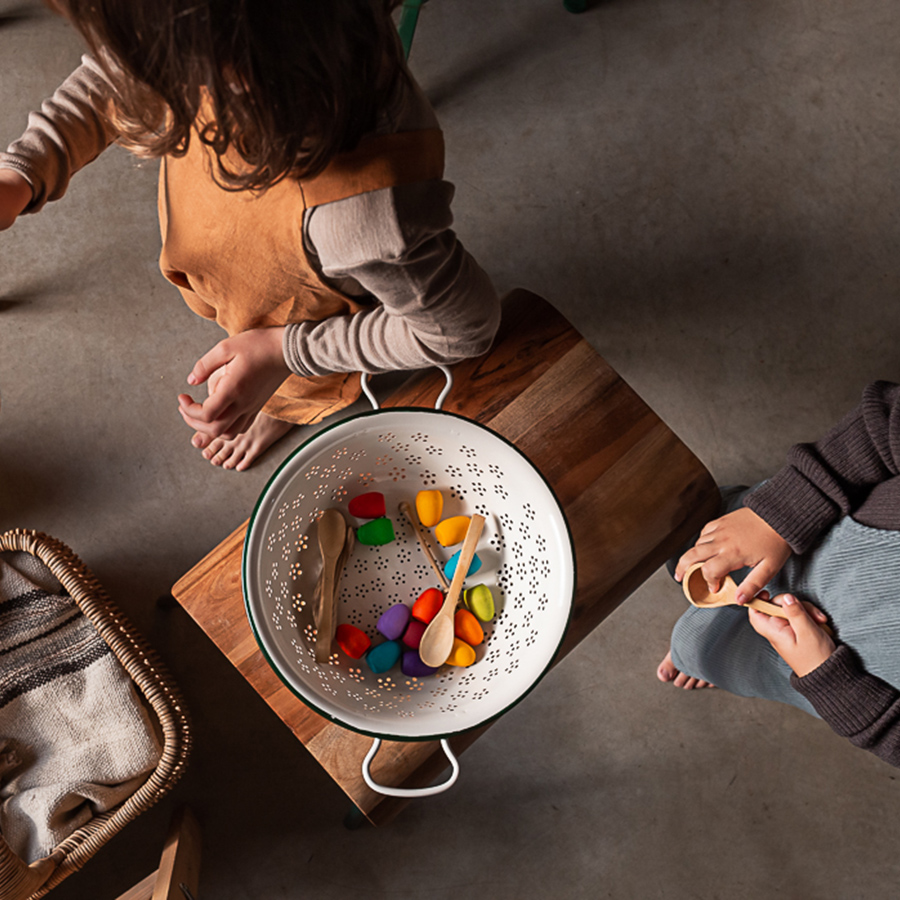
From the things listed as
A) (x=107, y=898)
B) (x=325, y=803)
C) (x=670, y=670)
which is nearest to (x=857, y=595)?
(x=670, y=670)

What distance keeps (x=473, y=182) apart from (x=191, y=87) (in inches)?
41.4

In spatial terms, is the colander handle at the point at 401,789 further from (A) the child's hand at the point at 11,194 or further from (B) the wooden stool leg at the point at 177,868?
(A) the child's hand at the point at 11,194

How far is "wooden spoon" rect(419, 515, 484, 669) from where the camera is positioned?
0.75 meters

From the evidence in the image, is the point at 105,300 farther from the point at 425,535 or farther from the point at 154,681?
the point at 425,535

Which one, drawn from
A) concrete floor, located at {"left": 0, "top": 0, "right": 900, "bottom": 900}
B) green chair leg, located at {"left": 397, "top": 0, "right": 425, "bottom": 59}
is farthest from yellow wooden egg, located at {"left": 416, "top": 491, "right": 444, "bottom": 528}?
green chair leg, located at {"left": 397, "top": 0, "right": 425, "bottom": 59}

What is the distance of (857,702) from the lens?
0.77 meters

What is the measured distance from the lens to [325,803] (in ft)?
4.10

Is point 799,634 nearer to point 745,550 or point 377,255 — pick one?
point 745,550

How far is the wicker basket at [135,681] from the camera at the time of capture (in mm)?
917

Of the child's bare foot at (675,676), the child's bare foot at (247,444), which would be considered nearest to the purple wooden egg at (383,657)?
the child's bare foot at (247,444)

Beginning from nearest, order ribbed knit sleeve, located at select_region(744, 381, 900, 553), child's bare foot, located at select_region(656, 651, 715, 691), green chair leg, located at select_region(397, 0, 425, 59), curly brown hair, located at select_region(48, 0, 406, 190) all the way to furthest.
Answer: curly brown hair, located at select_region(48, 0, 406, 190), ribbed knit sleeve, located at select_region(744, 381, 900, 553), green chair leg, located at select_region(397, 0, 425, 59), child's bare foot, located at select_region(656, 651, 715, 691)

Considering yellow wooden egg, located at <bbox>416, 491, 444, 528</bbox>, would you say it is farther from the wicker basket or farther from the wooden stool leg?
the wooden stool leg

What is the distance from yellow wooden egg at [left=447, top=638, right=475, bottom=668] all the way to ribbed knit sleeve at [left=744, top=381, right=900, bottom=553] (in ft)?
1.21

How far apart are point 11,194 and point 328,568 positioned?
1.59 ft
